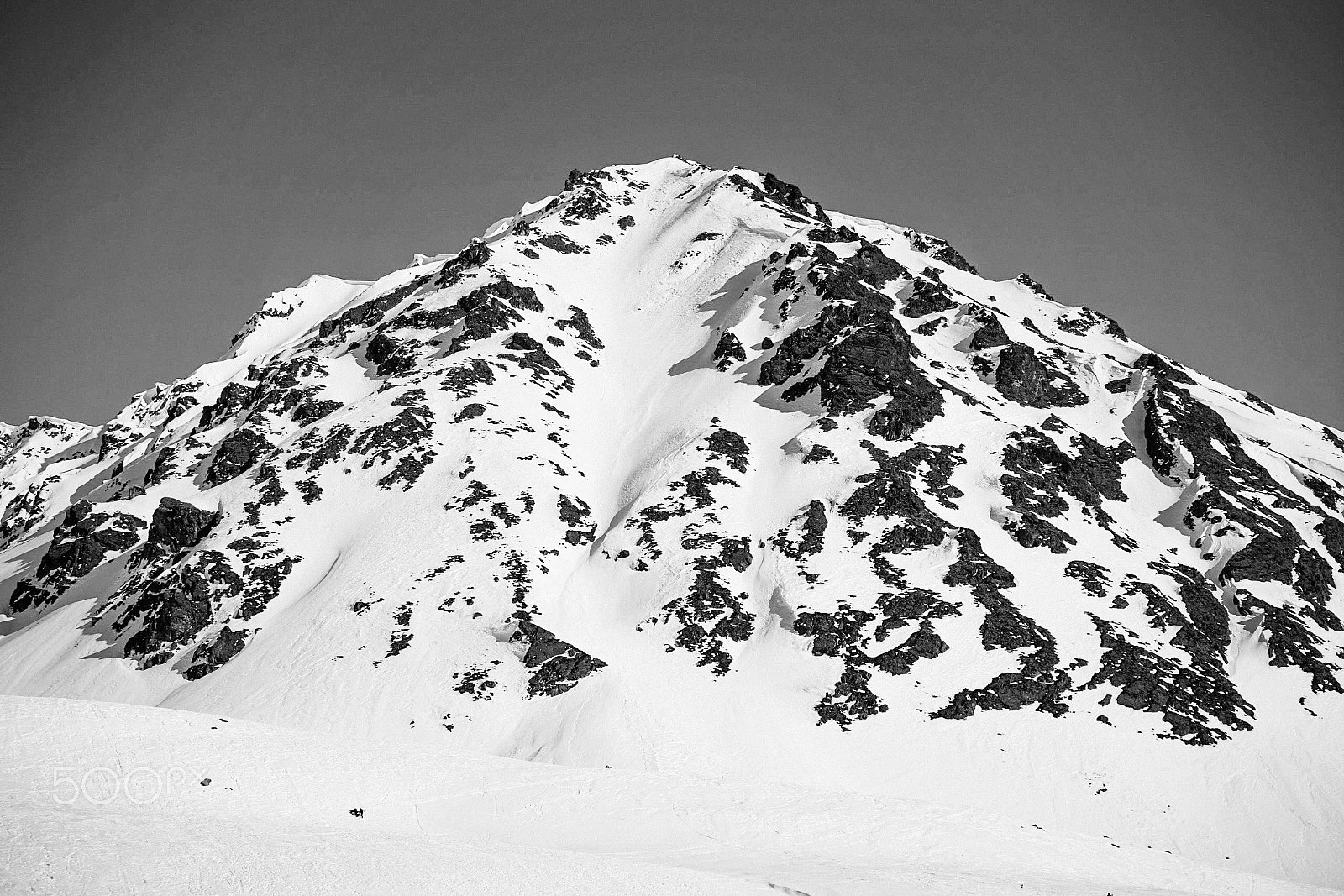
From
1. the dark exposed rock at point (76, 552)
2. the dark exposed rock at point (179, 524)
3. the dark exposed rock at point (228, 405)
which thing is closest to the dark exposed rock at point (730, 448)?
the dark exposed rock at point (179, 524)

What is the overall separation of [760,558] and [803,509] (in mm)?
6934

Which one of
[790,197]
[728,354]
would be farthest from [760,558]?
[790,197]

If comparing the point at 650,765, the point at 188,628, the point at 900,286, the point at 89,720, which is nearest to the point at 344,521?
the point at 188,628

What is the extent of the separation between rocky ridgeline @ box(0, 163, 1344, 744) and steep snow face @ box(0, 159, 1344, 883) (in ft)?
1.23

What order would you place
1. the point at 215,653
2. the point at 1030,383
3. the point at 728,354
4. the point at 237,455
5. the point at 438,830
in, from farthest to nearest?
the point at 728,354 → the point at 1030,383 → the point at 237,455 → the point at 215,653 → the point at 438,830

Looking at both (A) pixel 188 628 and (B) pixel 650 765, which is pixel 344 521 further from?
(B) pixel 650 765

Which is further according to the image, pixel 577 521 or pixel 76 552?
pixel 76 552

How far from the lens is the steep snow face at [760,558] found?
5000 centimetres

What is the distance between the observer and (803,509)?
70.0 metres

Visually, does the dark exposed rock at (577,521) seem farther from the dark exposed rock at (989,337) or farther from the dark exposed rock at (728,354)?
the dark exposed rock at (989,337)

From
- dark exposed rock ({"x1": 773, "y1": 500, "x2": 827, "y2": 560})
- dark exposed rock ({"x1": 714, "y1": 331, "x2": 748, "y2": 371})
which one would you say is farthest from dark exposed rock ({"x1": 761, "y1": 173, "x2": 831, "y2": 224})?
dark exposed rock ({"x1": 773, "y1": 500, "x2": 827, "y2": 560})

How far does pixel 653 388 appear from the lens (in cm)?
9631

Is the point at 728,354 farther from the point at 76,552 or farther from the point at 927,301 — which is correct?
the point at 76,552

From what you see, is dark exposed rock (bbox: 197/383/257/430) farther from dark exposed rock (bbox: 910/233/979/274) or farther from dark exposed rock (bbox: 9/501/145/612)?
dark exposed rock (bbox: 910/233/979/274)
